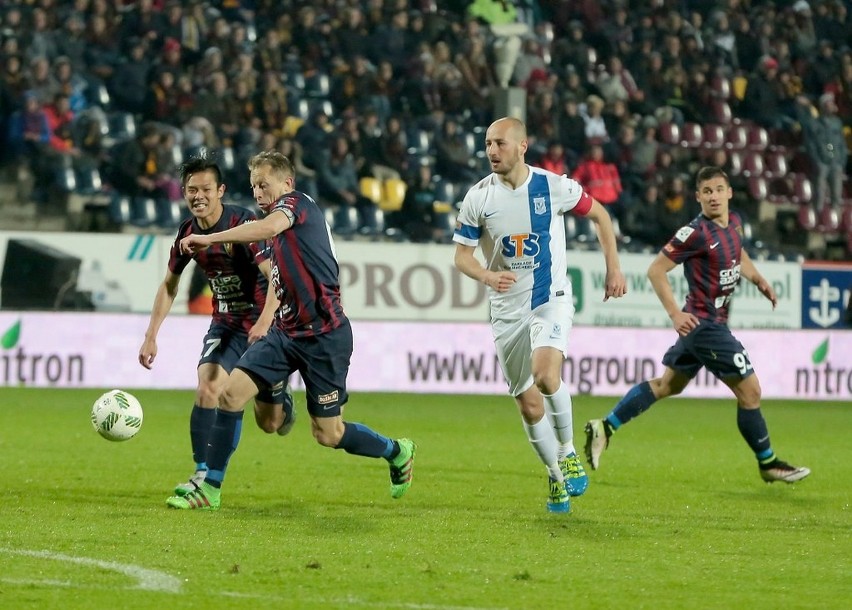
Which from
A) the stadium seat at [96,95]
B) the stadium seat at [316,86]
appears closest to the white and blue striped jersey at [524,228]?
the stadium seat at [96,95]

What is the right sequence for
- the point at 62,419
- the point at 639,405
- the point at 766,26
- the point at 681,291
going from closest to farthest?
1. the point at 639,405
2. the point at 62,419
3. the point at 681,291
4. the point at 766,26

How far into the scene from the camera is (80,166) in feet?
61.2

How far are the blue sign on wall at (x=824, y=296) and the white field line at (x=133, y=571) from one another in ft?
52.4

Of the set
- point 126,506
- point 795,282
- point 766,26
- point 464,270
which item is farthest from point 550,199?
point 766,26

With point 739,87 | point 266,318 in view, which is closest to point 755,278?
point 266,318

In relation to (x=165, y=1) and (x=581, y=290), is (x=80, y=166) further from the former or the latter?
(x=581, y=290)

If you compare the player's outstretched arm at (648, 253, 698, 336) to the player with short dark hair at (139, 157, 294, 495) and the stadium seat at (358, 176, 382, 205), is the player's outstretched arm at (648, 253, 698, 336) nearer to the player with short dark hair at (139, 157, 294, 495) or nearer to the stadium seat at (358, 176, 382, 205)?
the player with short dark hair at (139, 157, 294, 495)

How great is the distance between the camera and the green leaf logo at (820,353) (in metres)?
19.6

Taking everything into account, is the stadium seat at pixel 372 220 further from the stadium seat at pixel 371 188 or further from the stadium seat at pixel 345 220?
the stadium seat at pixel 371 188

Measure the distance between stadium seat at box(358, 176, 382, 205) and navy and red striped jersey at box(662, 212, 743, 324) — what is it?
10658 mm

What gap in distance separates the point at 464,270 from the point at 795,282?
13.7 meters

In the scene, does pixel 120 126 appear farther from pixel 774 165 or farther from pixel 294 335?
pixel 294 335

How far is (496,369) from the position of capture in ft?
61.4

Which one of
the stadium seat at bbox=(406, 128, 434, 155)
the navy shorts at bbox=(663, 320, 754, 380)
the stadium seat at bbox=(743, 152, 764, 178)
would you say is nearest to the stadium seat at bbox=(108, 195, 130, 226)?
the stadium seat at bbox=(406, 128, 434, 155)
